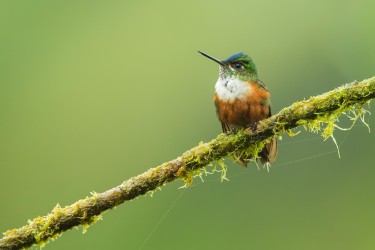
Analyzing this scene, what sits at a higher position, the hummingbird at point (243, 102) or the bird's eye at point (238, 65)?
the bird's eye at point (238, 65)

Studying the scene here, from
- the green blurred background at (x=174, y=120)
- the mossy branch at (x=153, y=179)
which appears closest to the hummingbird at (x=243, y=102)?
the mossy branch at (x=153, y=179)

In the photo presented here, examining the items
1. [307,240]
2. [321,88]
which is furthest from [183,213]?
[321,88]

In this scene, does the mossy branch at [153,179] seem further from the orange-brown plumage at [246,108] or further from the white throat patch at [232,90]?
the white throat patch at [232,90]

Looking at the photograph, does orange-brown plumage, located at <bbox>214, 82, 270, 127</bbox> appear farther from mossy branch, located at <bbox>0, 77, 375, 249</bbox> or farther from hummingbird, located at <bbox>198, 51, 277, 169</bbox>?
mossy branch, located at <bbox>0, 77, 375, 249</bbox>

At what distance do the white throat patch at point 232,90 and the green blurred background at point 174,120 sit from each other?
1217 centimetres

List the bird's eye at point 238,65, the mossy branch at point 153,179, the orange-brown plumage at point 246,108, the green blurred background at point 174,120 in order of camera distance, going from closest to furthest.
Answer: the mossy branch at point 153,179 → the orange-brown plumage at point 246,108 → the bird's eye at point 238,65 → the green blurred background at point 174,120

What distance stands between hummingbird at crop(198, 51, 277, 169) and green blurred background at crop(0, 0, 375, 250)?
12039 millimetres

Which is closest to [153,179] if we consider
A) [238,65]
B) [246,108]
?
[246,108]

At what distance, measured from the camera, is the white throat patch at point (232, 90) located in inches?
256

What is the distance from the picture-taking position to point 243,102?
6379mm

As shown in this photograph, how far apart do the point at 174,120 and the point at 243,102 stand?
75.7 feet

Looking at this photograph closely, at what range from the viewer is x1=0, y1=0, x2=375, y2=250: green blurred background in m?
23.9

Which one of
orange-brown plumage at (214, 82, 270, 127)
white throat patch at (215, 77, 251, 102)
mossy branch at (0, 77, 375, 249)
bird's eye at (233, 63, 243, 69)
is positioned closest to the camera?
mossy branch at (0, 77, 375, 249)

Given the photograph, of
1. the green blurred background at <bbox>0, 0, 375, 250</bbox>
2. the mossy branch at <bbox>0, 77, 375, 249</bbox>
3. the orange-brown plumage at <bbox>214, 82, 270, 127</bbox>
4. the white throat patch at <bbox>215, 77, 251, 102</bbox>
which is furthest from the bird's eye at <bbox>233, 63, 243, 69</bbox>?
the green blurred background at <bbox>0, 0, 375, 250</bbox>
